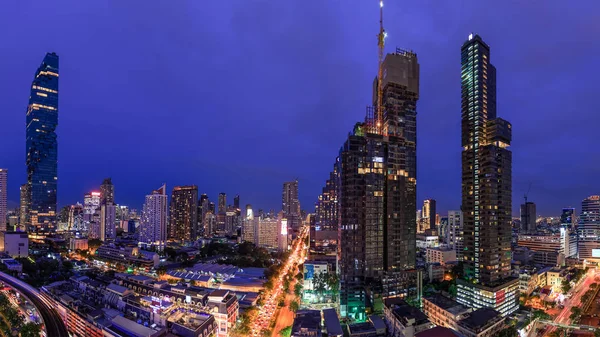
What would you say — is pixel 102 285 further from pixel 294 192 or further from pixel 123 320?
pixel 294 192

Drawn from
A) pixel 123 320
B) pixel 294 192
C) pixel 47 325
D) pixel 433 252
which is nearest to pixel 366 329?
pixel 123 320

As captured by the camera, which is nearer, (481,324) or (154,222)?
(481,324)

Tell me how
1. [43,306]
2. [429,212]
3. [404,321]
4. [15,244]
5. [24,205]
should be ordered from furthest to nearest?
[429,212] → [24,205] → [15,244] → [43,306] → [404,321]

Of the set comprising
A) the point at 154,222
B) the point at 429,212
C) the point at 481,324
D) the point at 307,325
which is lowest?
the point at 481,324

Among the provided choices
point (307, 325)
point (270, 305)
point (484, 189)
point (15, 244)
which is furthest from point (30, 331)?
point (15, 244)

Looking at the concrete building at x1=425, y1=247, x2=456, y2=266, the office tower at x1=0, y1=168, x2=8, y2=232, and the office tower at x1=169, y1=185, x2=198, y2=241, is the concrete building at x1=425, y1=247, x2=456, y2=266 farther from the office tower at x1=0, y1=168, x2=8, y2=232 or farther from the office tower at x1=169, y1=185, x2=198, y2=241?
the office tower at x1=0, y1=168, x2=8, y2=232

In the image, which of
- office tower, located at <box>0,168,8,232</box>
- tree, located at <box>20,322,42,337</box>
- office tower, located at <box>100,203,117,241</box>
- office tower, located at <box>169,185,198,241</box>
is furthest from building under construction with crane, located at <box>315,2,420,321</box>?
office tower, located at <box>0,168,8,232</box>

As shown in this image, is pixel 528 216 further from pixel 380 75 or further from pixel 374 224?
pixel 374 224

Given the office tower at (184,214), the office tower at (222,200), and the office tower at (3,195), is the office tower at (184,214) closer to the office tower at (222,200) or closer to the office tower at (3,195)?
the office tower at (222,200)
